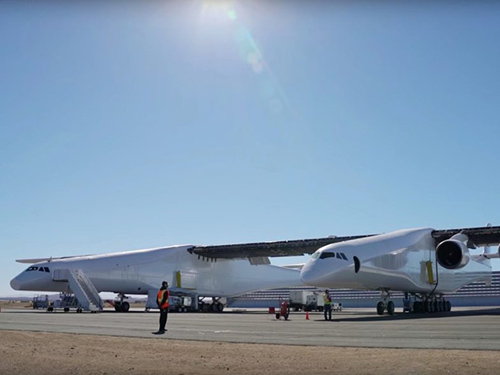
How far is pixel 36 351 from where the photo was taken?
10.3 m

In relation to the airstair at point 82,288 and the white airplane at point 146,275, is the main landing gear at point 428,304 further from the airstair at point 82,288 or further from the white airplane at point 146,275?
the airstair at point 82,288

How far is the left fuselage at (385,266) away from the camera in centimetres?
2595

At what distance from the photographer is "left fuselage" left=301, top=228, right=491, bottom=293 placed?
85.1 feet

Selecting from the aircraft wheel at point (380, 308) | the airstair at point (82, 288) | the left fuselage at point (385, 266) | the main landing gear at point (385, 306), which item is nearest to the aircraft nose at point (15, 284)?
the airstair at point (82, 288)

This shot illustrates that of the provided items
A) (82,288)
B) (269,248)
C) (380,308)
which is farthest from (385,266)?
(82,288)

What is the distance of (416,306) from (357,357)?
25.5 meters

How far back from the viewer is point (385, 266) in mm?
28250

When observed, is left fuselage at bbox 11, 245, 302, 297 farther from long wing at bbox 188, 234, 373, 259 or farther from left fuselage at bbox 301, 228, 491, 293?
left fuselage at bbox 301, 228, 491, 293

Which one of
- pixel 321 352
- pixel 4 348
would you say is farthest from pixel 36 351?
pixel 321 352

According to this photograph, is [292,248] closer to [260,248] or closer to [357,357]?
[260,248]

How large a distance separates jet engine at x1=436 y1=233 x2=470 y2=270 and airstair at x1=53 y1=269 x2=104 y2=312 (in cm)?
2279

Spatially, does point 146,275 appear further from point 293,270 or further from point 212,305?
point 293,270

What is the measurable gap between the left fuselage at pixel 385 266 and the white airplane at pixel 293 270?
5 cm

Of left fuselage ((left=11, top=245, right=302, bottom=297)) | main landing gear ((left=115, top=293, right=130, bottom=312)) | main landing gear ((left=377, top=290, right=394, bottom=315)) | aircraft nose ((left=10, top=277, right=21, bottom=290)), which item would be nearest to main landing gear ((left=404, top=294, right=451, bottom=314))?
main landing gear ((left=377, top=290, right=394, bottom=315))
